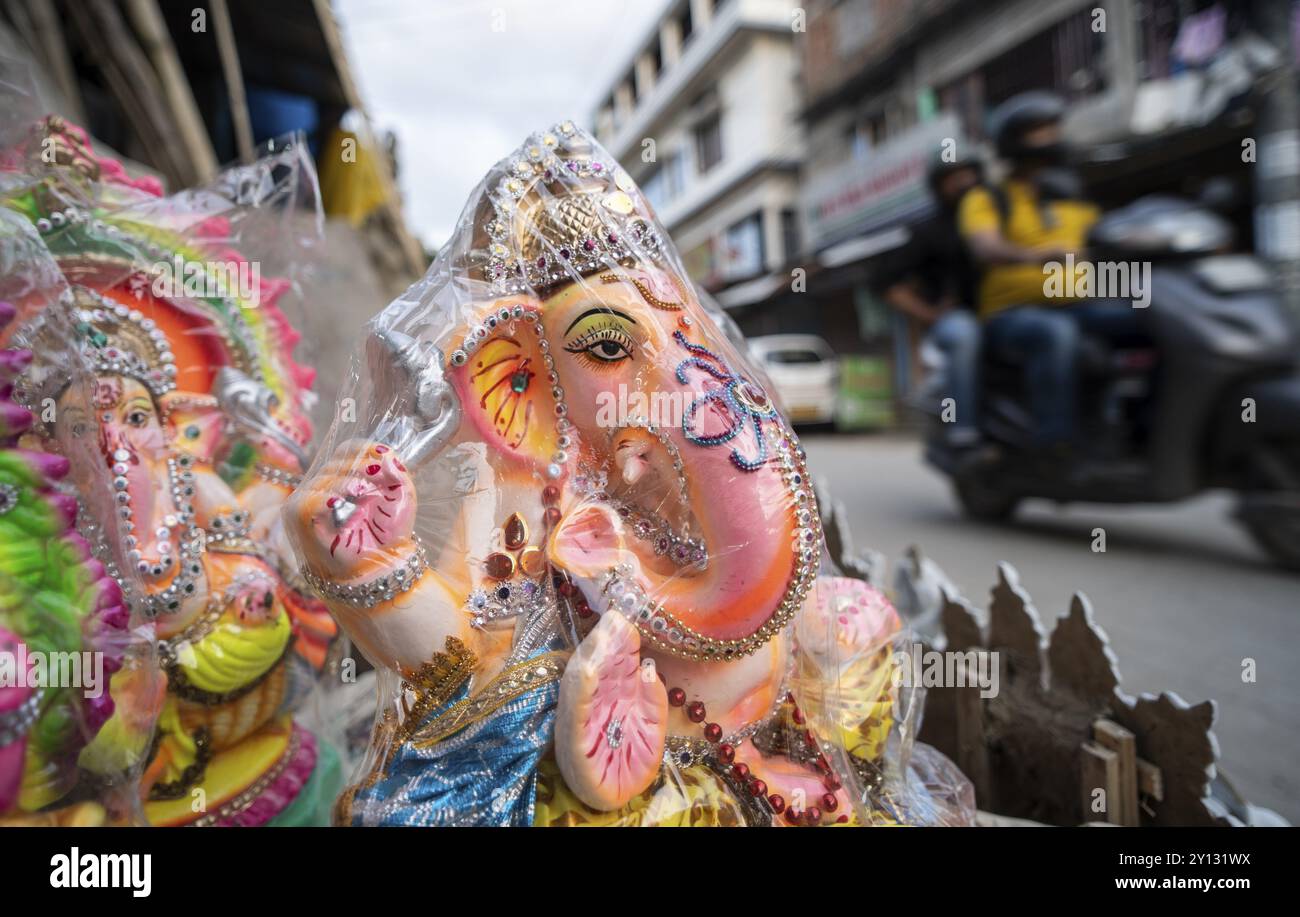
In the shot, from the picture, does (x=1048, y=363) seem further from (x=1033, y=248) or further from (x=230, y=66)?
(x=230, y=66)

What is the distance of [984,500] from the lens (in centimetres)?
488

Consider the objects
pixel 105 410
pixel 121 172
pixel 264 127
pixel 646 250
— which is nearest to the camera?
pixel 646 250

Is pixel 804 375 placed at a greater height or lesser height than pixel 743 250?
lesser

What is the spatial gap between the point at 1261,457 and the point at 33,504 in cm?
414

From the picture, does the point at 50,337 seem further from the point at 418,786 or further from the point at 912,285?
the point at 912,285

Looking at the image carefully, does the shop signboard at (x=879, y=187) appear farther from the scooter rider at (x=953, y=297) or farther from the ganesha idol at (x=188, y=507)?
the ganesha idol at (x=188, y=507)

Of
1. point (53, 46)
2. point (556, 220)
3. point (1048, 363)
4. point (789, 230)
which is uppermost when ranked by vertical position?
point (789, 230)

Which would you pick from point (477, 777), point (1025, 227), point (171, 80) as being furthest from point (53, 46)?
point (1025, 227)

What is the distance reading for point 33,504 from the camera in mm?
955

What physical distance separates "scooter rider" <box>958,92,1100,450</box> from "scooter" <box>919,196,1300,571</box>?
0.11 meters

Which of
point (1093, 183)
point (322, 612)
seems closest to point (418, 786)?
point (322, 612)

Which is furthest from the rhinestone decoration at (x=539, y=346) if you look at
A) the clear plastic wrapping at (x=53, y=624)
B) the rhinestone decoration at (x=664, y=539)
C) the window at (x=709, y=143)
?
the window at (x=709, y=143)

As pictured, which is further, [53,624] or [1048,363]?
[1048,363]

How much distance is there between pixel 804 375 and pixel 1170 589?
6721mm
